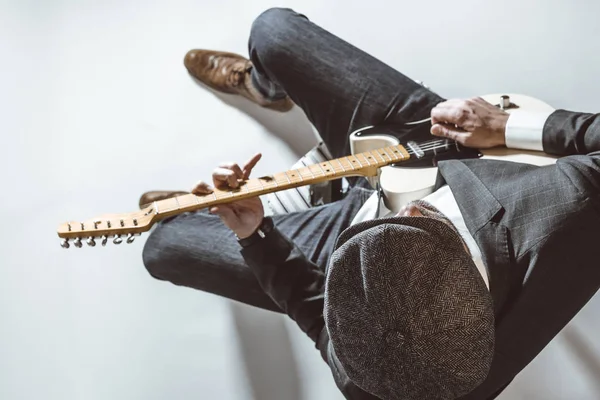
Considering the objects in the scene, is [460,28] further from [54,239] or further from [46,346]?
[46,346]

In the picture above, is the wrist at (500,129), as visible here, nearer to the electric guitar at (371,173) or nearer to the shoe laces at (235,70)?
the electric guitar at (371,173)

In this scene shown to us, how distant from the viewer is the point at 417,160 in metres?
1.20

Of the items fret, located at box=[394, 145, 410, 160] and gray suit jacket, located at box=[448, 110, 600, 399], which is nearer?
gray suit jacket, located at box=[448, 110, 600, 399]

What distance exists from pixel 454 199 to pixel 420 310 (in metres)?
0.32

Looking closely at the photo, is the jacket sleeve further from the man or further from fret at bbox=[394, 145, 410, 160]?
fret at bbox=[394, 145, 410, 160]

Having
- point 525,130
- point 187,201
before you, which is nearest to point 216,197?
point 187,201

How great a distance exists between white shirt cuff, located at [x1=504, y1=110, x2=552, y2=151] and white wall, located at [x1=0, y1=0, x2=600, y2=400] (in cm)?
41

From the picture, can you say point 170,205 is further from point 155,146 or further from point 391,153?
point 155,146

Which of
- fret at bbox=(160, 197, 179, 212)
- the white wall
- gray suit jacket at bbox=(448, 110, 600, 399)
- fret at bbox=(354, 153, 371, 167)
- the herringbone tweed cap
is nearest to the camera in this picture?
the herringbone tweed cap

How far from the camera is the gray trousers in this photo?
128 cm

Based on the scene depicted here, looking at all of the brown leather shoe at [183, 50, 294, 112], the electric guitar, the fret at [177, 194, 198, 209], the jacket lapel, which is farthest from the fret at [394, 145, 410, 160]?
the brown leather shoe at [183, 50, 294, 112]

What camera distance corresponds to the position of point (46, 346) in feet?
5.20

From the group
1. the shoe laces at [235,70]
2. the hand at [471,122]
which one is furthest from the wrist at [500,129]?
the shoe laces at [235,70]

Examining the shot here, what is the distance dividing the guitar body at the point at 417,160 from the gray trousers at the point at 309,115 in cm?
3
